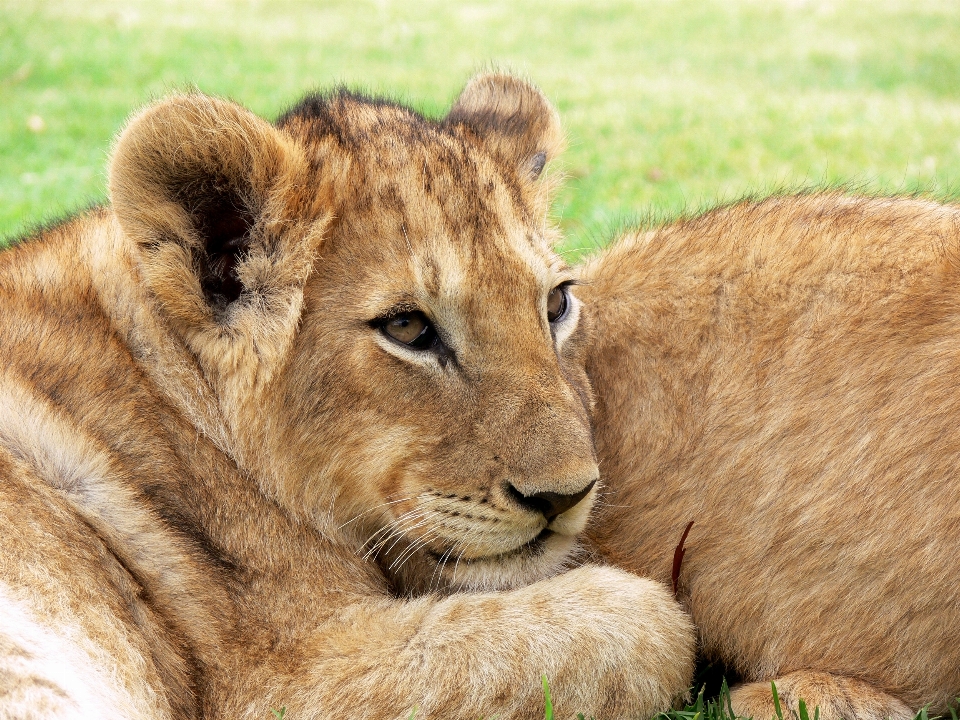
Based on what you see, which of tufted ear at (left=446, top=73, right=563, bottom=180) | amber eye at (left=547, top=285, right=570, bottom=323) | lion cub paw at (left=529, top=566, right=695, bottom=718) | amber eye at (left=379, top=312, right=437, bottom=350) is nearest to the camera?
lion cub paw at (left=529, top=566, right=695, bottom=718)

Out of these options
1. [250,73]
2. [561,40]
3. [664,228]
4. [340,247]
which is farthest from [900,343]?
[561,40]

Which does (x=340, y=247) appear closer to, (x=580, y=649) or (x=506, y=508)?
(x=506, y=508)

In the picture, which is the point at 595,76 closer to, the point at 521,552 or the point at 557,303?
the point at 557,303

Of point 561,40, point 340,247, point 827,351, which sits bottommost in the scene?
point 561,40

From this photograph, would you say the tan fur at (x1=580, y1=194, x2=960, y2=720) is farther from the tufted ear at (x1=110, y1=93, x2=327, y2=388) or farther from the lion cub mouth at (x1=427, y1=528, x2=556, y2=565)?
the tufted ear at (x1=110, y1=93, x2=327, y2=388)

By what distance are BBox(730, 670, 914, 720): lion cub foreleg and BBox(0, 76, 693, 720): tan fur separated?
0.21m

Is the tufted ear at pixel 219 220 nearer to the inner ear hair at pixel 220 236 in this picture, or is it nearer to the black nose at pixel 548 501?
the inner ear hair at pixel 220 236

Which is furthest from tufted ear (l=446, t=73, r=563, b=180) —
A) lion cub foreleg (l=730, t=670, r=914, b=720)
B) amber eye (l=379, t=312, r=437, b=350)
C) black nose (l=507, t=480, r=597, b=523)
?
lion cub foreleg (l=730, t=670, r=914, b=720)

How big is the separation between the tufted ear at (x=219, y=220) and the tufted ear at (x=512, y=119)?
0.90 meters

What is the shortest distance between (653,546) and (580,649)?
48 cm

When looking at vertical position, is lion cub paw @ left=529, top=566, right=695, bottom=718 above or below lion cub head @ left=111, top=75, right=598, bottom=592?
below

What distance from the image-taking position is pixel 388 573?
11.7 ft

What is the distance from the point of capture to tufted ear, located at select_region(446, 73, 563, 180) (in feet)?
13.4

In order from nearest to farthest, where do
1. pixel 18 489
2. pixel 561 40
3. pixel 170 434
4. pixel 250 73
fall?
pixel 18 489 → pixel 170 434 → pixel 250 73 → pixel 561 40
